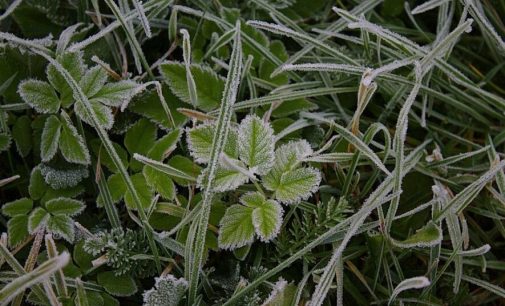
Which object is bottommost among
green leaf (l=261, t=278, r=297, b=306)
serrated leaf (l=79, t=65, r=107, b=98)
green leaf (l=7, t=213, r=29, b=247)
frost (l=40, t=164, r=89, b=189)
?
green leaf (l=261, t=278, r=297, b=306)

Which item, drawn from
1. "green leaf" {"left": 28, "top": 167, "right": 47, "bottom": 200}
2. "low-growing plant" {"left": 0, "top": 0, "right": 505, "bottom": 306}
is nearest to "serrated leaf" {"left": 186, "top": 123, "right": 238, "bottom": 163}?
"low-growing plant" {"left": 0, "top": 0, "right": 505, "bottom": 306}

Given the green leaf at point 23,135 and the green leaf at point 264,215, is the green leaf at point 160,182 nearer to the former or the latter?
the green leaf at point 264,215

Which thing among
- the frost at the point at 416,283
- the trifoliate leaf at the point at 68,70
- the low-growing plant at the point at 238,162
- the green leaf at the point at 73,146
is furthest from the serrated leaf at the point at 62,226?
the frost at the point at 416,283

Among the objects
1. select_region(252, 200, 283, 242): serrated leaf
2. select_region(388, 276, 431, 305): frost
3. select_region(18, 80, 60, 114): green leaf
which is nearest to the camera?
select_region(388, 276, 431, 305): frost

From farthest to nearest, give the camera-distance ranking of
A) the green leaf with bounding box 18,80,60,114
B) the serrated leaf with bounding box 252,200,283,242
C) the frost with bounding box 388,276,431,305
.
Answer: the green leaf with bounding box 18,80,60,114
the serrated leaf with bounding box 252,200,283,242
the frost with bounding box 388,276,431,305

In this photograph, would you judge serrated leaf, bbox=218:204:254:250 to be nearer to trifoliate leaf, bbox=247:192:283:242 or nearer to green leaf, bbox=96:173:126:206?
trifoliate leaf, bbox=247:192:283:242

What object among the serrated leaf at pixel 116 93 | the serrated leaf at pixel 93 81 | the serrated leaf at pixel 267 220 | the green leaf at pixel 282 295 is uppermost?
the serrated leaf at pixel 93 81

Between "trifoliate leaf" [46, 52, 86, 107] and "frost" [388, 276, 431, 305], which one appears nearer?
"frost" [388, 276, 431, 305]

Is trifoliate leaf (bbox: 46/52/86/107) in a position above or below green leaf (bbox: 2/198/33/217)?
above
